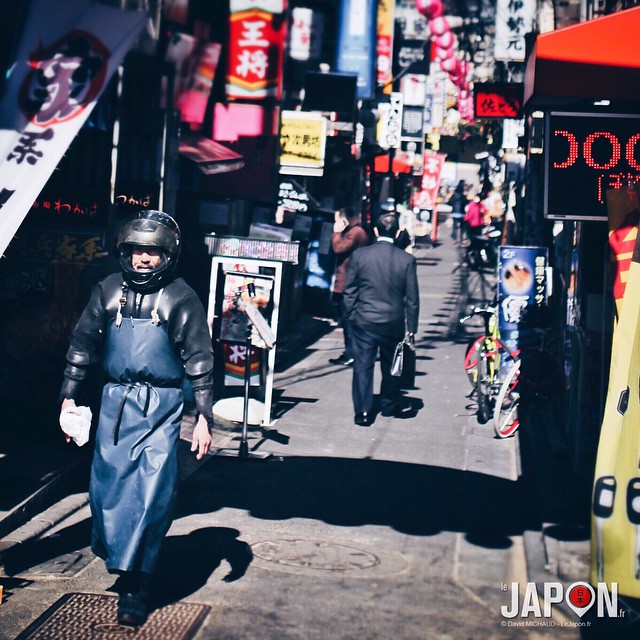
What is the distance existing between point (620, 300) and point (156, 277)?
273 centimetres

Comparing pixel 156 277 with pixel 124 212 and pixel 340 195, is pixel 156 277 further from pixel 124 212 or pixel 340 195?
pixel 340 195

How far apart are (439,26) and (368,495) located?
18.3 meters

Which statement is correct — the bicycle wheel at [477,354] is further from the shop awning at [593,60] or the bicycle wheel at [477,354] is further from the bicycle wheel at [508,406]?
the shop awning at [593,60]

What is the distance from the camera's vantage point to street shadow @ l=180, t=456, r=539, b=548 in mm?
7930

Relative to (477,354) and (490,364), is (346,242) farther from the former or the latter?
(490,364)

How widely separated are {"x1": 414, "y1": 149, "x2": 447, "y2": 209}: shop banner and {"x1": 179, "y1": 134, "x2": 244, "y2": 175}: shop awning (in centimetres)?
3082

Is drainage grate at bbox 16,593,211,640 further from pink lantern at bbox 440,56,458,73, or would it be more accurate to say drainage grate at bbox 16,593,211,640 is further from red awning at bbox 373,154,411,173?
red awning at bbox 373,154,411,173

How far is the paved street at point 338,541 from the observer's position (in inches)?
234

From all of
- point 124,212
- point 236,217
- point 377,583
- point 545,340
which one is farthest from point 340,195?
point 377,583

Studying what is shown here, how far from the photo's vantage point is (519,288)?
1245cm

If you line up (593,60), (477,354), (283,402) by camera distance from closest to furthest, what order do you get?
(593,60)
(477,354)
(283,402)

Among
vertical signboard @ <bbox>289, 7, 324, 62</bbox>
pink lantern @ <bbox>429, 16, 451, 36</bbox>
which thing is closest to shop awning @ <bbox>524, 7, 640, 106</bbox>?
vertical signboard @ <bbox>289, 7, 324, 62</bbox>

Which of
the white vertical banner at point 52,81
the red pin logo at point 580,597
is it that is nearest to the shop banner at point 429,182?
the white vertical banner at point 52,81

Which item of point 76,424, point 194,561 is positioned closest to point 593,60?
point 76,424
